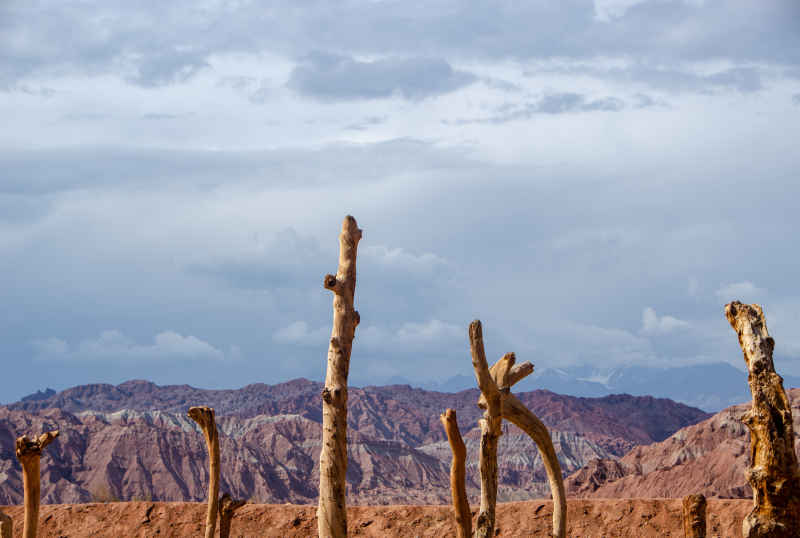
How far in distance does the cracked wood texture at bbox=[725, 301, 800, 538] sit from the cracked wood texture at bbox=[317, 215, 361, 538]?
4.86 metres

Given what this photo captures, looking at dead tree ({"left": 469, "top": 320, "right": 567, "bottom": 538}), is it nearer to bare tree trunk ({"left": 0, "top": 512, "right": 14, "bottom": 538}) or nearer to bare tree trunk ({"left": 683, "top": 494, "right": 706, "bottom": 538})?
bare tree trunk ({"left": 683, "top": 494, "right": 706, "bottom": 538})

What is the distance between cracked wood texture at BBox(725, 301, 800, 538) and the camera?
265 inches

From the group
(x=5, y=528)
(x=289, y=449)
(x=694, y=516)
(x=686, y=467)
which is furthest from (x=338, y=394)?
(x=289, y=449)

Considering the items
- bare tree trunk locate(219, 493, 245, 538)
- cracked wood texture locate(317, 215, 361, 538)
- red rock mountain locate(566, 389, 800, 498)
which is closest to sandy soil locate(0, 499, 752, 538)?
bare tree trunk locate(219, 493, 245, 538)

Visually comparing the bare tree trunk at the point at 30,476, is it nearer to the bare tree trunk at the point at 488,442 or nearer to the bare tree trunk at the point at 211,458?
the bare tree trunk at the point at 211,458

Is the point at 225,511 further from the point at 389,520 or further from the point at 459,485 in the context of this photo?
the point at 389,520

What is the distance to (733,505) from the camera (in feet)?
80.4

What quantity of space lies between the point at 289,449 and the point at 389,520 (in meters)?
55.6

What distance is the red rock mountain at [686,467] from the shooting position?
5309 centimetres

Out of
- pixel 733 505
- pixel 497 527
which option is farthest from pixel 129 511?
pixel 733 505

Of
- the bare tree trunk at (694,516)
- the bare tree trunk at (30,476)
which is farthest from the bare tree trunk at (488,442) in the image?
the bare tree trunk at (30,476)

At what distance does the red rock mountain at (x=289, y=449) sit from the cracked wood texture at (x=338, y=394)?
43804 millimetres

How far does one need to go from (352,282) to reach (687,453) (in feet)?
178

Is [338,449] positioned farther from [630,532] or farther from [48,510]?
[48,510]
